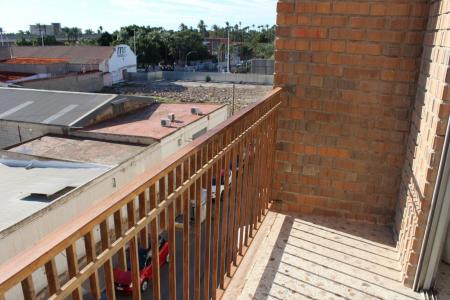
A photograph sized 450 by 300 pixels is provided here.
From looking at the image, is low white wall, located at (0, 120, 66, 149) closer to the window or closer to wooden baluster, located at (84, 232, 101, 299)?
wooden baluster, located at (84, 232, 101, 299)

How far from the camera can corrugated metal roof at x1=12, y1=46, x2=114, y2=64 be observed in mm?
40156

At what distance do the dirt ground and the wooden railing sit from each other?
26146 mm

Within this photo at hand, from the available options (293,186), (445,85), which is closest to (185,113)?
(293,186)

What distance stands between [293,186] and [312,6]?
1.51 m

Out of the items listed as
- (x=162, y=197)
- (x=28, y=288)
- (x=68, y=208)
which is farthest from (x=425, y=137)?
(x=68, y=208)

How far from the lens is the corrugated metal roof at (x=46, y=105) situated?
1603 centimetres

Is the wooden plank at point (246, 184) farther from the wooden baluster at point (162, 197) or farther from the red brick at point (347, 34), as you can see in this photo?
the red brick at point (347, 34)

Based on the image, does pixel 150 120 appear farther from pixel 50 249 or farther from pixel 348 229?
pixel 50 249

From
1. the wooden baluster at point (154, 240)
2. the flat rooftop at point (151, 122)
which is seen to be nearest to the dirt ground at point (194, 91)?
the flat rooftop at point (151, 122)

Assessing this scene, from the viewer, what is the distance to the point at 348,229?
3162 mm

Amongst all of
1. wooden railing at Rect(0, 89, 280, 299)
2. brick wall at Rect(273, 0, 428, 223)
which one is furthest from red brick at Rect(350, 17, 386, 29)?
wooden railing at Rect(0, 89, 280, 299)

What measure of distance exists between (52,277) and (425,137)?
85.9 inches

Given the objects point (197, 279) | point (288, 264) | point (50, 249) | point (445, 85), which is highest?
point (445, 85)

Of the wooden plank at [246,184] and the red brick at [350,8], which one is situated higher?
the red brick at [350,8]
